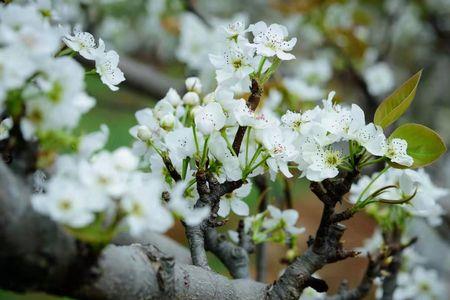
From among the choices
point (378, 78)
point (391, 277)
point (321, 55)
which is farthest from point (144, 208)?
point (321, 55)

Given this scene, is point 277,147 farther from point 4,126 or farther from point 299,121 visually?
point 4,126

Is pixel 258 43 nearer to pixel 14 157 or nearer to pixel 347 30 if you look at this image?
pixel 14 157

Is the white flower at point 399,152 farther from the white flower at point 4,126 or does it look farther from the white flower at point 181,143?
the white flower at point 4,126

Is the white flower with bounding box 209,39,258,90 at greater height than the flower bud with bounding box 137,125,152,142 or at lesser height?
greater

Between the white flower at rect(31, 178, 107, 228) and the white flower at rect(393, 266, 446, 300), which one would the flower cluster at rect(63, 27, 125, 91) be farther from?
the white flower at rect(393, 266, 446, 300)

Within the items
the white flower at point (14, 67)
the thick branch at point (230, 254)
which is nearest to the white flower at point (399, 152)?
the thick branch at point (230, 254)

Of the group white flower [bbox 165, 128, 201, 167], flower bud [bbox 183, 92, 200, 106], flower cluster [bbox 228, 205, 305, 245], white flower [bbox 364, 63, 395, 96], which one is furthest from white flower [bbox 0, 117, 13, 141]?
white flower [bbox 364, 63, 395, 96]
